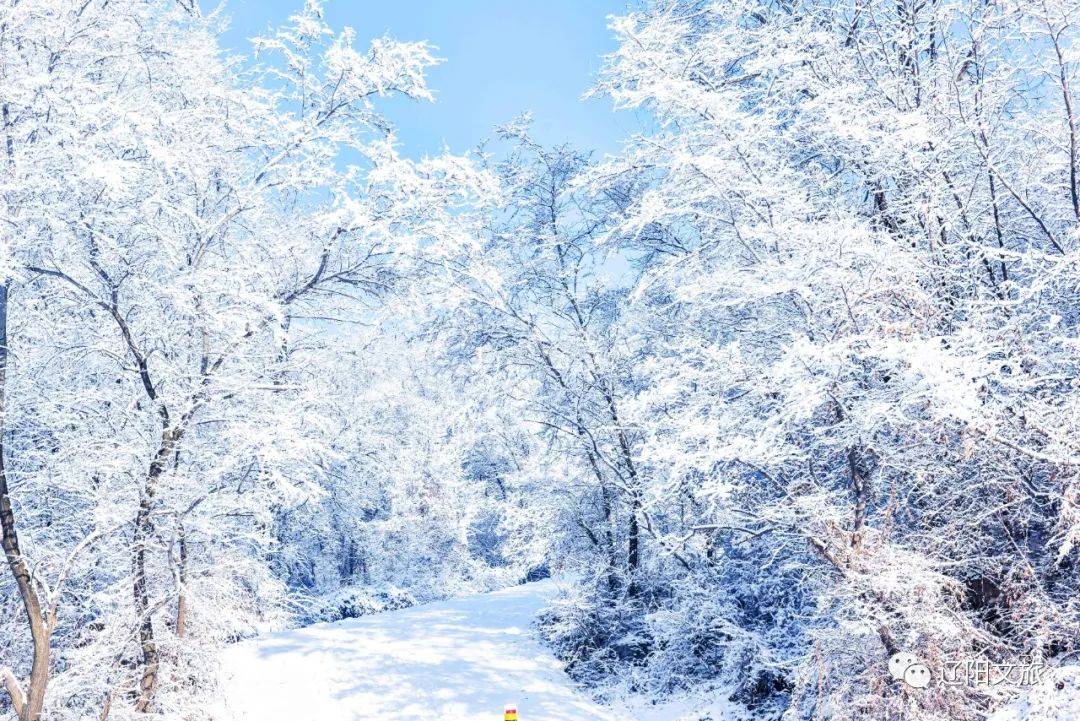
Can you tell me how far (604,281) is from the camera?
12.7 metres

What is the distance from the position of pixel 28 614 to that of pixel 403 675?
5.76 metres

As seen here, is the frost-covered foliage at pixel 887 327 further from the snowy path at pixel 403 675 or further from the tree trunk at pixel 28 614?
the tree trunk at pixel 28 614

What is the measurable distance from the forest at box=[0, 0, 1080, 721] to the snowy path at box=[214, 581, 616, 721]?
2057 mm

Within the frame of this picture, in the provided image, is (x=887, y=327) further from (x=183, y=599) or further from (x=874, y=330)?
(x=183, y=599)

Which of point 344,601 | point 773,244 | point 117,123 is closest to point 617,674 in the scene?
point 773,244

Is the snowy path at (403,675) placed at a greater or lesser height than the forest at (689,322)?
lesser

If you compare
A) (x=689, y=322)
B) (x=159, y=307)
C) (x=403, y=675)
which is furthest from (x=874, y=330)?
(x=403, y=675)

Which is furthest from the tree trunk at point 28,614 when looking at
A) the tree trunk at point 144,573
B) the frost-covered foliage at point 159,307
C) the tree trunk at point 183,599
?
the tree trunk at point 183,599

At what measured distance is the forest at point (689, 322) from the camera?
583cm

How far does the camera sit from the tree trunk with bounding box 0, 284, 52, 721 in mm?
6371

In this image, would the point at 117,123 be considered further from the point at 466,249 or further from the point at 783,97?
the point at 783,97

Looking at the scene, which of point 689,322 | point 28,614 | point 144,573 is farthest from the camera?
point 689,322

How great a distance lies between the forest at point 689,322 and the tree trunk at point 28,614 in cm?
4

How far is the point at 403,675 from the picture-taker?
10969 mm
